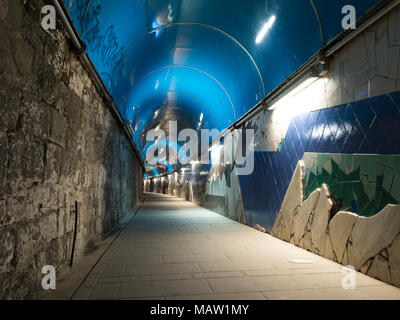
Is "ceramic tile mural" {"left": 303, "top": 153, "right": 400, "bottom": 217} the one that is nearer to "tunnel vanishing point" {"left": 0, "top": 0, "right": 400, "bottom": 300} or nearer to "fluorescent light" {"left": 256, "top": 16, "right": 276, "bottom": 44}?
"tunnel vanishing point" {"left": 0, "top": 0, "right": 400, "bottom": 300}

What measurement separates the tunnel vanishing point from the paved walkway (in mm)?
30

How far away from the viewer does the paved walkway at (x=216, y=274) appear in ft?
9.93

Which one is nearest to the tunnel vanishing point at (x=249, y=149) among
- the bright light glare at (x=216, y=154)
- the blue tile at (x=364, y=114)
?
the blue tile at (x=364, y=114)

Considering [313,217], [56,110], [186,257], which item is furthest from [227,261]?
[56,110]

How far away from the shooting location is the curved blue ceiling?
15.8 feet

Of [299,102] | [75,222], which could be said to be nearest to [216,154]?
[299,102]

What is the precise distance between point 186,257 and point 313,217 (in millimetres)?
2218

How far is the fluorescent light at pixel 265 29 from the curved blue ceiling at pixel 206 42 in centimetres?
5

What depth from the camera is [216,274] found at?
147 inches

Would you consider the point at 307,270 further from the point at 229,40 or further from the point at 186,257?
the point at 229,40

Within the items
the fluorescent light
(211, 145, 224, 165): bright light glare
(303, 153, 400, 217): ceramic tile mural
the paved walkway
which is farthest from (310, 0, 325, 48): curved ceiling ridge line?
(211, 145, 224, 165): bright light glare

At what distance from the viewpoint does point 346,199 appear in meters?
4.19

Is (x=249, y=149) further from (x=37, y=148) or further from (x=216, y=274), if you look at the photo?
(x=37, y=148)

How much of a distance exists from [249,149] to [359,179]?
15.9 feet
